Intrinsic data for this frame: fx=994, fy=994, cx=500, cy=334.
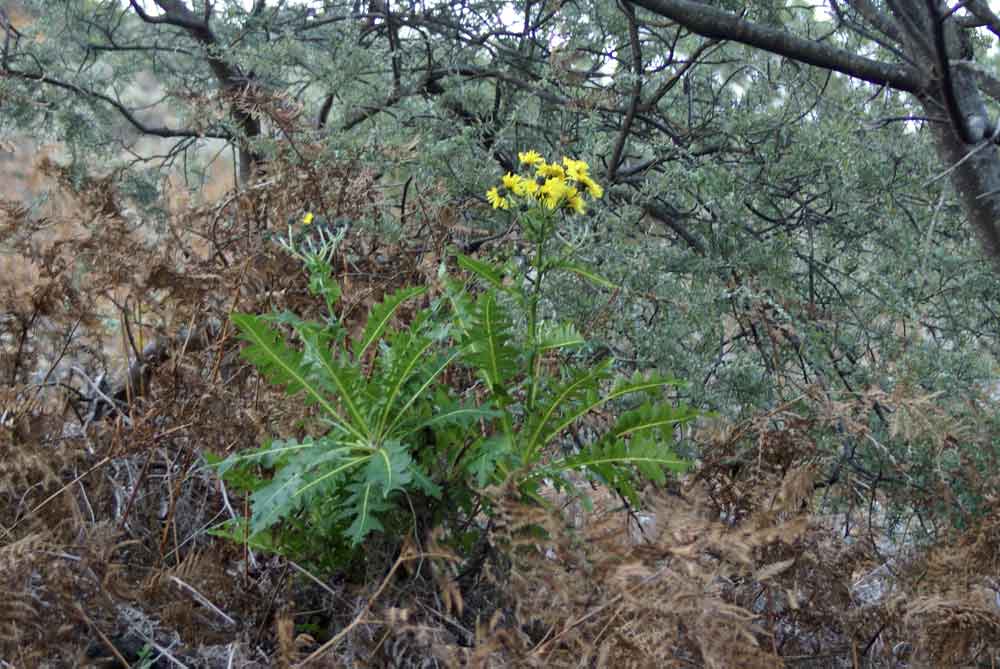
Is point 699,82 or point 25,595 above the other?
point 699,82

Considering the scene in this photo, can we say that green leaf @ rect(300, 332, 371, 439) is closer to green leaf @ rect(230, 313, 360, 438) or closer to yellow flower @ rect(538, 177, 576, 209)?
green leaf @ rect(230, 313, 360, 438)

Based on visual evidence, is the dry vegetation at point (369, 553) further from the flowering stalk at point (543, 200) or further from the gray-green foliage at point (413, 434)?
the flowering stalk at point (543, 200)

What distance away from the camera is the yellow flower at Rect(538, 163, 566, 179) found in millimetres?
2266

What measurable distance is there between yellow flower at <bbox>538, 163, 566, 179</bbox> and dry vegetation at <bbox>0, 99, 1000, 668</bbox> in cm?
58

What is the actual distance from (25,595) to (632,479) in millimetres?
1264

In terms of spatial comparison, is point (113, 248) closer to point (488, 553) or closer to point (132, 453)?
point (132, 453)

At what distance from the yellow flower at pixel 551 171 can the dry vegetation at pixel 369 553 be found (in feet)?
1.90

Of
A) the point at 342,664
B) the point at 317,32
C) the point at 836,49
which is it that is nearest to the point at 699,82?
the point at 836,49

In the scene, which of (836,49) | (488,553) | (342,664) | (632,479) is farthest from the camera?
(836,49)

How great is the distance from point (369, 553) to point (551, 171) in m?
0.94

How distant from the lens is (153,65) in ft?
21.4

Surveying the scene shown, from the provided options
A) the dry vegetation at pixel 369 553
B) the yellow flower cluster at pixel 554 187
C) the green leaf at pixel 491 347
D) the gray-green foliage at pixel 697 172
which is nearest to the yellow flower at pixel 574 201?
the yellow flower cluster at pixel 554 187

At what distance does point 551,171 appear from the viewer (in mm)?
2289

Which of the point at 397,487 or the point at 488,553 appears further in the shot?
the point at 488,553
